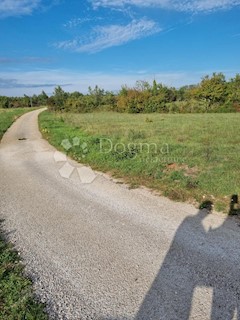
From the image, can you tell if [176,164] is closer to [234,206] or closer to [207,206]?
[207,206]

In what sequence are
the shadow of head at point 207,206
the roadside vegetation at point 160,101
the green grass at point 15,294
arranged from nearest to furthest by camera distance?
the green grass at point 15,294 → the shadow of head at point 207,206 → the roadside vegetation at point 160,101

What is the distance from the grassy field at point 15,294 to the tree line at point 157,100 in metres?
46.1

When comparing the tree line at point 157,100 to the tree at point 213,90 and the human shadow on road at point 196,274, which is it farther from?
the human shadow on road at point 196,274

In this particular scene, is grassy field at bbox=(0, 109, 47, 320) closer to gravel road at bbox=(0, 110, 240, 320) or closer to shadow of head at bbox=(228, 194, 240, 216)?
gravel road at bbox=(0, 110, 240, 320)

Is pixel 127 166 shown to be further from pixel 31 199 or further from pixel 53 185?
pixel 31 199

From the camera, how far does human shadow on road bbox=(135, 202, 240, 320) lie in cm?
343

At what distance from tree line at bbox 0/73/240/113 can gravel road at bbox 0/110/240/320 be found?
1710 inches

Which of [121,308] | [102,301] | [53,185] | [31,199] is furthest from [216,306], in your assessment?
[53,185]

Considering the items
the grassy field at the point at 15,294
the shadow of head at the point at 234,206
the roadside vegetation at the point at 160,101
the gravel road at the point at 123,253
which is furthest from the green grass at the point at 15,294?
the roadside vegetation at the point at 160,101

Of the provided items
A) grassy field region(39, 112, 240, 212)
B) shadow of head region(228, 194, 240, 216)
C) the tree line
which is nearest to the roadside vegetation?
the tree line

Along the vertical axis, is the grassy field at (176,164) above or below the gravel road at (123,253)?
above

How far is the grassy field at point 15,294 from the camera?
3.42 metres

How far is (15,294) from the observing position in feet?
12.4

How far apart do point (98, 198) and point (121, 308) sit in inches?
155
